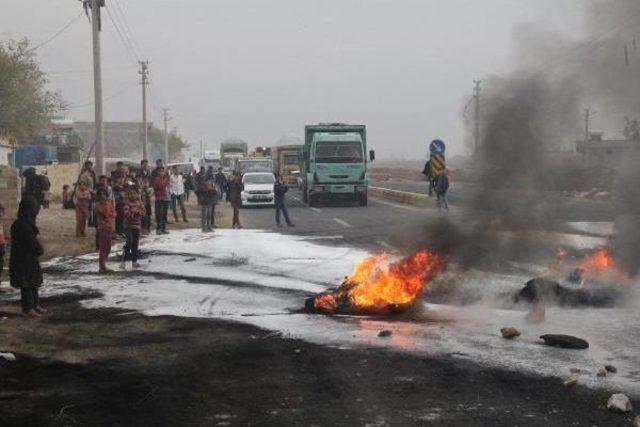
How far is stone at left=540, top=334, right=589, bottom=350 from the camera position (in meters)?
6.99

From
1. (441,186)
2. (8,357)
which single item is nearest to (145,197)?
(441,186)

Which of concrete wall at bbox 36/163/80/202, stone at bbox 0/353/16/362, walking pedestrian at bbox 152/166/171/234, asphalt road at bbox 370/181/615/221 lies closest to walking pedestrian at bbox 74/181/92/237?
walking pedestrian at bbox 152/166/171/234

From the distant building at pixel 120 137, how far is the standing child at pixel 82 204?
10894 centimetres

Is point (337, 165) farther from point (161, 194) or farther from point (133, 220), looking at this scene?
point (133, 220)

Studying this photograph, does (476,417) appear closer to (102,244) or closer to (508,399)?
(508,399)

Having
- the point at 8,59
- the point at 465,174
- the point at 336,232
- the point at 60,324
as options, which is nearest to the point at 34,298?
the point at 60,324

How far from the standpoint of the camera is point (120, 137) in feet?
490

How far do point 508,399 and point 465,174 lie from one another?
21.9 ft

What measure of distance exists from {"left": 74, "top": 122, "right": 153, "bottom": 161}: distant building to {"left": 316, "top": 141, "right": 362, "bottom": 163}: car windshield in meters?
100

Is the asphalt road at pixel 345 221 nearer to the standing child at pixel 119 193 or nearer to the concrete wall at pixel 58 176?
the standing child at pixel 119 193

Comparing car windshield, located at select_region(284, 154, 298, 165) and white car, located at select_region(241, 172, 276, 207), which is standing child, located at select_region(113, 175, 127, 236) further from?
car windshield, located at select_region(284, 154, 298, 165)

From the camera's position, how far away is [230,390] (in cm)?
576

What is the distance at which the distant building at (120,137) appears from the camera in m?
133

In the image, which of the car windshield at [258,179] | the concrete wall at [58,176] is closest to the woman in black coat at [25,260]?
the car windshield at [258,179]
